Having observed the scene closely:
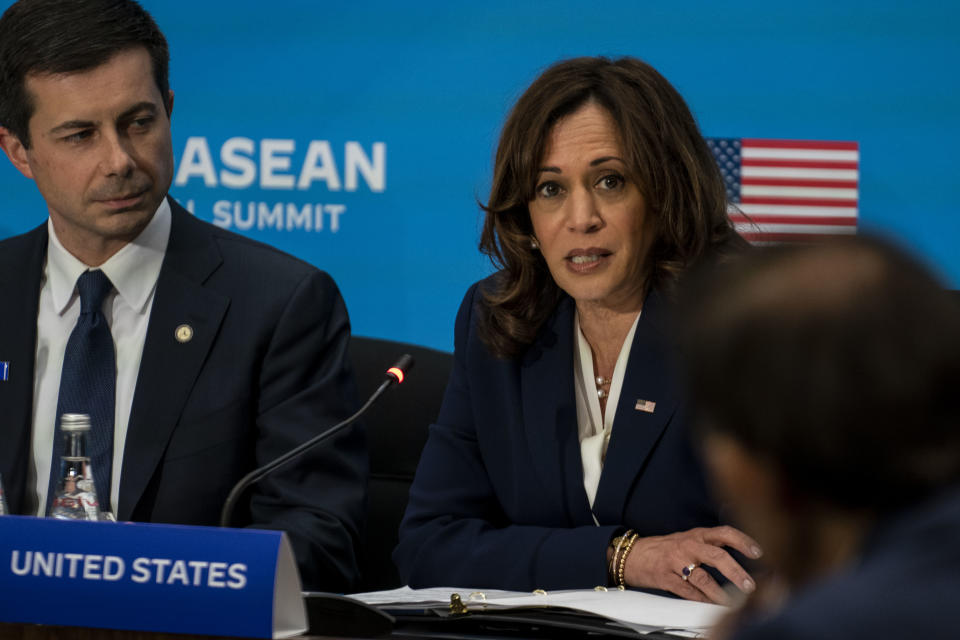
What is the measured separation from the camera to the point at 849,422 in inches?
25.6

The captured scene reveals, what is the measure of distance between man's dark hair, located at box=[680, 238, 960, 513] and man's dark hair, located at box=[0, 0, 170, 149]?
5.95 ft

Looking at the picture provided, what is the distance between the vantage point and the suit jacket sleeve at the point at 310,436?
83.8 inches

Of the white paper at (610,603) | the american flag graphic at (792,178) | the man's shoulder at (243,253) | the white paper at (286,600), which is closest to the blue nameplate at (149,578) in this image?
the white paper at (286,600)

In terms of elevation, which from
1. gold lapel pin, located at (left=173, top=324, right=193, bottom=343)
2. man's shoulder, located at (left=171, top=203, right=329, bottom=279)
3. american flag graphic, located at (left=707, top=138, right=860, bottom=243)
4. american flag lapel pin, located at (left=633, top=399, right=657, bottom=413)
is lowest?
american flag lapel pin, located at (left=633, top=399, right=657, bottom=413)

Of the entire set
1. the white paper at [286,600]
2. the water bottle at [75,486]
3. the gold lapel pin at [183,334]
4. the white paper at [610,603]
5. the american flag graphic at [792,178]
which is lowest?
the white paper at [610,603]

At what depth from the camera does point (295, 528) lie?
2.10 metres

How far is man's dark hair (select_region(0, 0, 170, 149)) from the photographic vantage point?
221 centimetres

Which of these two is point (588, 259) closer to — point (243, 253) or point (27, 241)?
point (243, 253)

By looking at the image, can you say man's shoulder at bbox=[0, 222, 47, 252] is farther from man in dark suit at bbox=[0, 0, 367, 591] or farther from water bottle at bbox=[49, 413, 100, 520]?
water bottle at bbox=[49, 413, 100, 520]

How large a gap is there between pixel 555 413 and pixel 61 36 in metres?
1.14

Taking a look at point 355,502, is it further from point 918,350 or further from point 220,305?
point 918,350

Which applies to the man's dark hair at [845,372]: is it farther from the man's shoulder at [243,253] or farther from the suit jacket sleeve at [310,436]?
the man's shoulder at [243,253]

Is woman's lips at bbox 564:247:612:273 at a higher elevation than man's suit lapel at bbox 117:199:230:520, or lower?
higher

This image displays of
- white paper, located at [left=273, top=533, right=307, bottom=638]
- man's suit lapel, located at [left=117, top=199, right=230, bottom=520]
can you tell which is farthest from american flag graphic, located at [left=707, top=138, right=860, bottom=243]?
white paper, located at [left=273, top=533, right=307, bottom=638]
